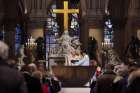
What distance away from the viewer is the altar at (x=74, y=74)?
2244 cm

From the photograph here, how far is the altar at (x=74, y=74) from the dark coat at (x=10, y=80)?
14938mm

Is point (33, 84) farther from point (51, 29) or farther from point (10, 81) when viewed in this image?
point (51, 29)

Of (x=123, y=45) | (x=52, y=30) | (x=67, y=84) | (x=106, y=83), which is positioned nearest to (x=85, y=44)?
(x=123, y=45)

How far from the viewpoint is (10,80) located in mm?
7320

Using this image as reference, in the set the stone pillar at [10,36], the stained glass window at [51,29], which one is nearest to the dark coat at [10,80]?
the stone pillar at [10,36]

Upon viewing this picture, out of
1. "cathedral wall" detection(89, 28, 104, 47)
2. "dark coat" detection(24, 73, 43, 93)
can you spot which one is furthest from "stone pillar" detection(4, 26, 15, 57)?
"dark coat" detection(24, 73, 43, 93)

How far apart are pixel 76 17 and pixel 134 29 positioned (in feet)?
35.4

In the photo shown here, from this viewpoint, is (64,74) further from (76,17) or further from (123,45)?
(76,17)

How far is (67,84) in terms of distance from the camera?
22328mm

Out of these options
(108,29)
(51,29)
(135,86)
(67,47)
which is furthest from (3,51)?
(51,29)

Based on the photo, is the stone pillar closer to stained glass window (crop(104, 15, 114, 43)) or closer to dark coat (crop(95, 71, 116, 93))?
stained glass window (crop(104, 15, 114, 43))

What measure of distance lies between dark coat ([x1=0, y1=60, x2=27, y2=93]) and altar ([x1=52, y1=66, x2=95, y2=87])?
14938mm

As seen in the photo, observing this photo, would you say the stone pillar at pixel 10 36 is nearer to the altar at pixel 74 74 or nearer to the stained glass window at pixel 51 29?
the stained glass window at pixel 51 29

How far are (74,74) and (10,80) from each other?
1557cm
